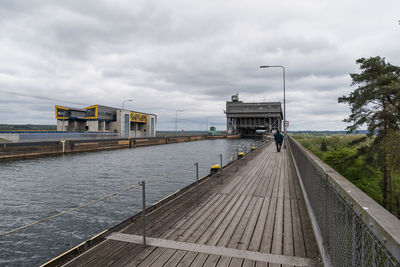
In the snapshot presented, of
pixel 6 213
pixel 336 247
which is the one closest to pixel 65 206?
pixel 6 213

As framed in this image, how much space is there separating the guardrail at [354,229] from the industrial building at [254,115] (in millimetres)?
95161

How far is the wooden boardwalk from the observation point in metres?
4.21

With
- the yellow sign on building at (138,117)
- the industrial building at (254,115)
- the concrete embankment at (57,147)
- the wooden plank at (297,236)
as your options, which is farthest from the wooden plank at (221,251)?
the industrial building at (254,115)

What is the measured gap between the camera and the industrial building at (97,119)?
71062mm

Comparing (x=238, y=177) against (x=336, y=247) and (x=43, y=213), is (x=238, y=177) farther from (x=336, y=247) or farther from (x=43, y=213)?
(x=43, y=213)

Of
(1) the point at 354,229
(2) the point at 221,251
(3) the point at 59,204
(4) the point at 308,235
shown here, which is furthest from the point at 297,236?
(3) the point at 59,204

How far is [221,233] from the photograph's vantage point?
17.2 feet

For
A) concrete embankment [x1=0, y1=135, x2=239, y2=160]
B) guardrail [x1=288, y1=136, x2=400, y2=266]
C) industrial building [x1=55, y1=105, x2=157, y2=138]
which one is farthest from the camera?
industrial building [x1=55, y1=105, x2=157, y2=138]

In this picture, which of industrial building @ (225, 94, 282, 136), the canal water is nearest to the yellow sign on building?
industrial building @ (225, 94, 282, 136)

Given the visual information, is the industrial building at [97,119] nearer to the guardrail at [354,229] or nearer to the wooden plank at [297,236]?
the wooden plank at [297,236]

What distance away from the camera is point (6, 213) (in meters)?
11.0

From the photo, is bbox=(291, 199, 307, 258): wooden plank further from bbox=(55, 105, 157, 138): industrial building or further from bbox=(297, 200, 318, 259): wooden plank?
bbox=(55, 105, 157, 138): industrial building

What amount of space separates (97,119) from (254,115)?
63.6m

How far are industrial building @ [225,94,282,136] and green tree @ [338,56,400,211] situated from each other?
7455 cm
